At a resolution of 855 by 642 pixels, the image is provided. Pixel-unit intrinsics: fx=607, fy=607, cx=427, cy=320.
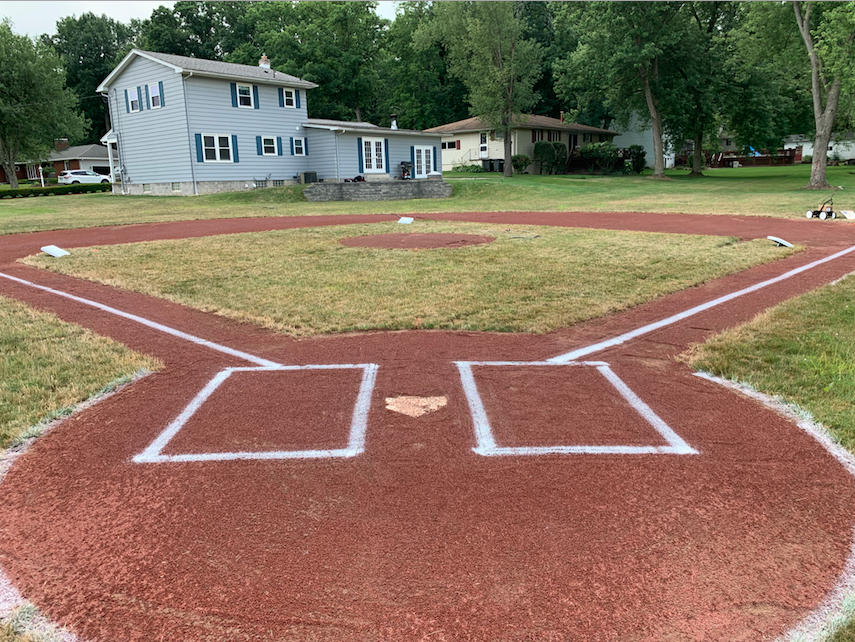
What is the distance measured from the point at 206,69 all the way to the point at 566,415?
95.6ft

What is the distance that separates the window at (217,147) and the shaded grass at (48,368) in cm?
2426

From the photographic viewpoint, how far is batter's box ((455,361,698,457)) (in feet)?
11.3

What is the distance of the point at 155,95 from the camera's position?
2884cm

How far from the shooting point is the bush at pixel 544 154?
4481 centimetres

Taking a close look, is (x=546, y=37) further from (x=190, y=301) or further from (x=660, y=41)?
(x=190, y=301)

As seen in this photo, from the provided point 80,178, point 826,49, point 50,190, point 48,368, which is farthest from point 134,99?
point 826,49

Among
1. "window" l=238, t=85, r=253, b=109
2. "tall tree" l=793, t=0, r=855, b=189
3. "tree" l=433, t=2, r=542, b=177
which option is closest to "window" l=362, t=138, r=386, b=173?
"window" l=238, t=85, r=253, b=109

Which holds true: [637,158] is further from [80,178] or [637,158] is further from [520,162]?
[80,178]

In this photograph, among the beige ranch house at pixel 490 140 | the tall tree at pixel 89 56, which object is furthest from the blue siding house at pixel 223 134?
the tall tree at pixel 89 56

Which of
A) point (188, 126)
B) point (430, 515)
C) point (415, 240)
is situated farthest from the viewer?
point (188, 126)

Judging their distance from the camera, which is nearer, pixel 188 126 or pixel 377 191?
pixel 188 126

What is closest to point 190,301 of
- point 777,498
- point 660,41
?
point 777,498

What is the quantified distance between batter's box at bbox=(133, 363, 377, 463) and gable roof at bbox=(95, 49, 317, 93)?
26.5m

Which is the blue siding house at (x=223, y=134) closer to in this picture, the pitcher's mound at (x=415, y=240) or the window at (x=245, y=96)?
the window at (x=245, y=96)
